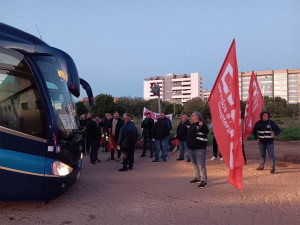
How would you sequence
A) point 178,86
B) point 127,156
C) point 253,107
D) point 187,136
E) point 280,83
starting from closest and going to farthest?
point 187,136 < point 127,156 < point 253,107 < point 280,83 < point 178,86

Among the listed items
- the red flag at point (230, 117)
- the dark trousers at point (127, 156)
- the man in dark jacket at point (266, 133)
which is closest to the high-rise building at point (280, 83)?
the man in dark jacket at point (266, 133)

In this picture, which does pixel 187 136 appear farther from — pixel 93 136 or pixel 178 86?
pixel 178 86

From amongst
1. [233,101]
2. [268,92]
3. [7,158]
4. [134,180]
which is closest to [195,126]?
[233,101]

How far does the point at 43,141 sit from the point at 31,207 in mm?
1332

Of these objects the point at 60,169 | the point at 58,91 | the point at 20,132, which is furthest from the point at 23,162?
the point at 58,91

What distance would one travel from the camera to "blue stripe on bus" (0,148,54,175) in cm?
388

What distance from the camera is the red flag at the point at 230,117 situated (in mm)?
5141

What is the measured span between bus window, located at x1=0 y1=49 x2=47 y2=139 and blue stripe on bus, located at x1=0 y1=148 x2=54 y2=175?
344mm

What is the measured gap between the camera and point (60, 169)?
4.32 metres

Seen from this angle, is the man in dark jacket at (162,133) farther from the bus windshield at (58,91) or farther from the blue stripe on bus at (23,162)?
the blue stripe on bus at (23,162)

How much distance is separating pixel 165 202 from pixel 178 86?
14629 centimetres

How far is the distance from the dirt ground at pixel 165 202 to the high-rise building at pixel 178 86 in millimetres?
136434

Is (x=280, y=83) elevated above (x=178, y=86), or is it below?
above

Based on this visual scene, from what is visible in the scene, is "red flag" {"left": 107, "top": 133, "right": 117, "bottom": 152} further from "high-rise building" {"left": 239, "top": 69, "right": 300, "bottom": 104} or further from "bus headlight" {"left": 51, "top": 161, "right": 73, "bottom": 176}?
"high-rise building" {"left": 239, "top": 69, "right": 300, "bottom": 104}
